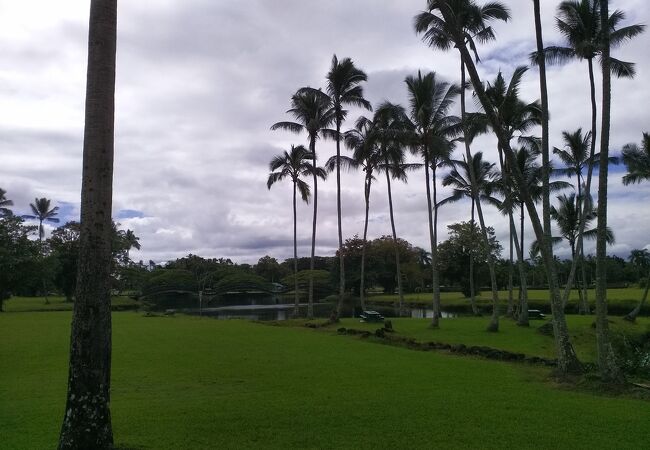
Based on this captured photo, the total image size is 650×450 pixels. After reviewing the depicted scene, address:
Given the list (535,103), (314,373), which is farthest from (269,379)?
(535,103)

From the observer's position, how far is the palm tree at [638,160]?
2962cm

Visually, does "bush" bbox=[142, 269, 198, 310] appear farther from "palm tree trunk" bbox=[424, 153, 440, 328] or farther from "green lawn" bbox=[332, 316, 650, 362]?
"palm tree trunk" bbox=[424, 153, 440, 328]

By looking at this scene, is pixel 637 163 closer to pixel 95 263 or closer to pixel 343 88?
pixel 343 88

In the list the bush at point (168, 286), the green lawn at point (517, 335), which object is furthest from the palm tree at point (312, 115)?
the bush at point (168, 286)

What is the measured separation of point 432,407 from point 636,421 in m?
3.19

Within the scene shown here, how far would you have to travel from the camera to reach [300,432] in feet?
23.5

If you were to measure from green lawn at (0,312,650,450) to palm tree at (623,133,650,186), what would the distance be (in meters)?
21.2

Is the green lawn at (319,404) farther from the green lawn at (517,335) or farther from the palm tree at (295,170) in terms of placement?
the palm tree at (295,170)

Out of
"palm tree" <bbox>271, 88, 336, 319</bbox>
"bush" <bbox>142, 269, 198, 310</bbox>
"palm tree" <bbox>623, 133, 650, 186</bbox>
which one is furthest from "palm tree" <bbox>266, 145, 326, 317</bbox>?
"bush" <bbox>142, 269, 198, 310</bbox>

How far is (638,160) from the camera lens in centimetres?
2975

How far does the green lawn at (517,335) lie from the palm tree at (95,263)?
47.3 ft

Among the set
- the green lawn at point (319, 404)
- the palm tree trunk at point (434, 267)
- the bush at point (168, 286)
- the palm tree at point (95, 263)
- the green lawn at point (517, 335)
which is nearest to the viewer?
the palm tree at point (95, 263)

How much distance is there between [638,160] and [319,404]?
94.2 feet

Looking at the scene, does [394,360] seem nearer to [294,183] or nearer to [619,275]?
[294,183]
